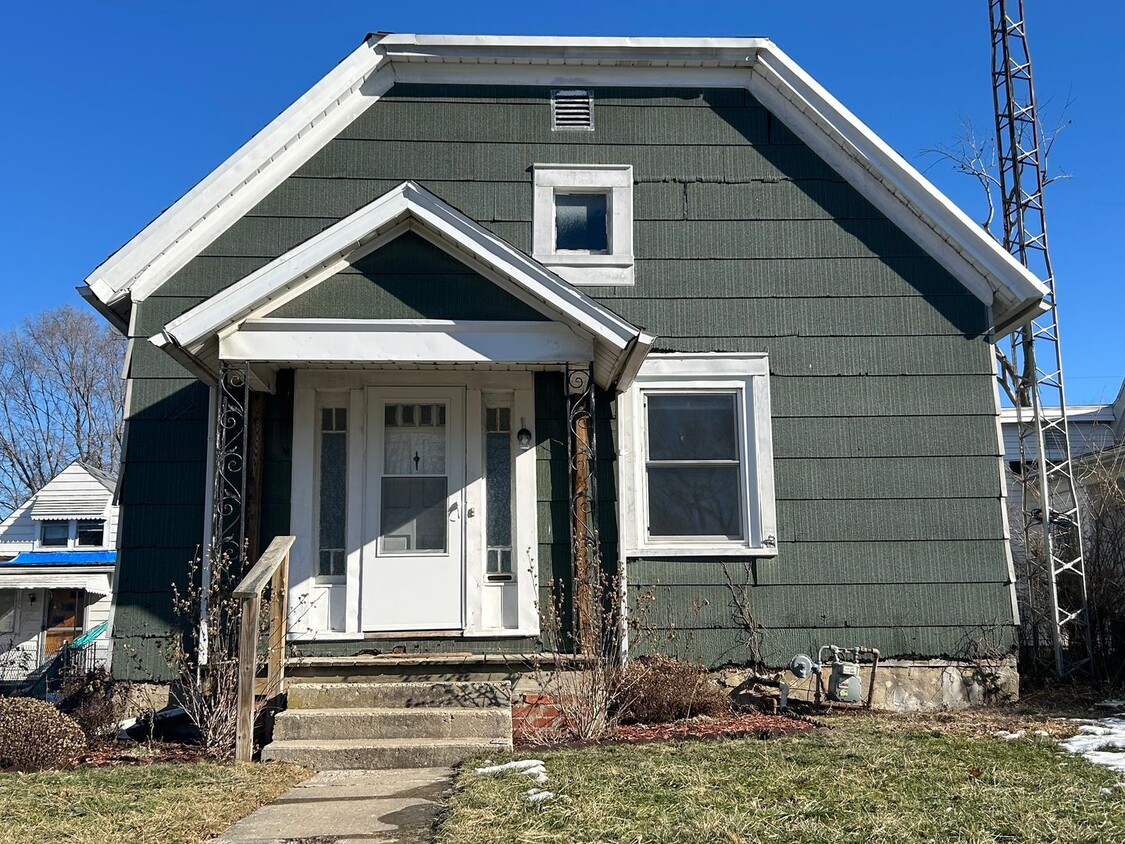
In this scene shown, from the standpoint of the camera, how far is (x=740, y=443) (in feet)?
26.1

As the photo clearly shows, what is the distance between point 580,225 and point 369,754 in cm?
459

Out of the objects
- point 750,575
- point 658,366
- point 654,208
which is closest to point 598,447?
point 658,366

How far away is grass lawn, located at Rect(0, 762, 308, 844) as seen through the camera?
4168 mm

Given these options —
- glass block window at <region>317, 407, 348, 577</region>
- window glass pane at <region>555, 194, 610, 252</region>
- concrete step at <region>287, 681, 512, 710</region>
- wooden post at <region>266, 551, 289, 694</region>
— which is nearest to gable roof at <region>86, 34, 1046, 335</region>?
window glass pane at <region>555, 194, 610, 252</region>

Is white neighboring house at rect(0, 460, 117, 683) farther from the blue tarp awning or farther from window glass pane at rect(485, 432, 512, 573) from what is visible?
window glass pane at rect(485, 432, 512, 573)

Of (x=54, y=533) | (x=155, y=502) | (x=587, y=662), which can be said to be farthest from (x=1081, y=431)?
(x=54, y=533)

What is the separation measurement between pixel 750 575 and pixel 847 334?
2.16 m

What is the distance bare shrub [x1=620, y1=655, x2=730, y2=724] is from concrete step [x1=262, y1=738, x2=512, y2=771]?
4.15ft

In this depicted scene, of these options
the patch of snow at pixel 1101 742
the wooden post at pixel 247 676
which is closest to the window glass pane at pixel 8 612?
the wooden post at pixel 247 676

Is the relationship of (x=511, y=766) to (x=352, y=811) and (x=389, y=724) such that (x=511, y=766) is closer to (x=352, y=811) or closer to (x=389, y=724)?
(x=352, y=811)

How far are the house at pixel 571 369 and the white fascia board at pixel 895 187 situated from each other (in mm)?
26

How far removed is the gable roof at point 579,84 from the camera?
7859 millimetres

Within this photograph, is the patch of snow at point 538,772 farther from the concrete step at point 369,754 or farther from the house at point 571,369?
→ the house at point 571,369

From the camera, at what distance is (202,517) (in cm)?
753
